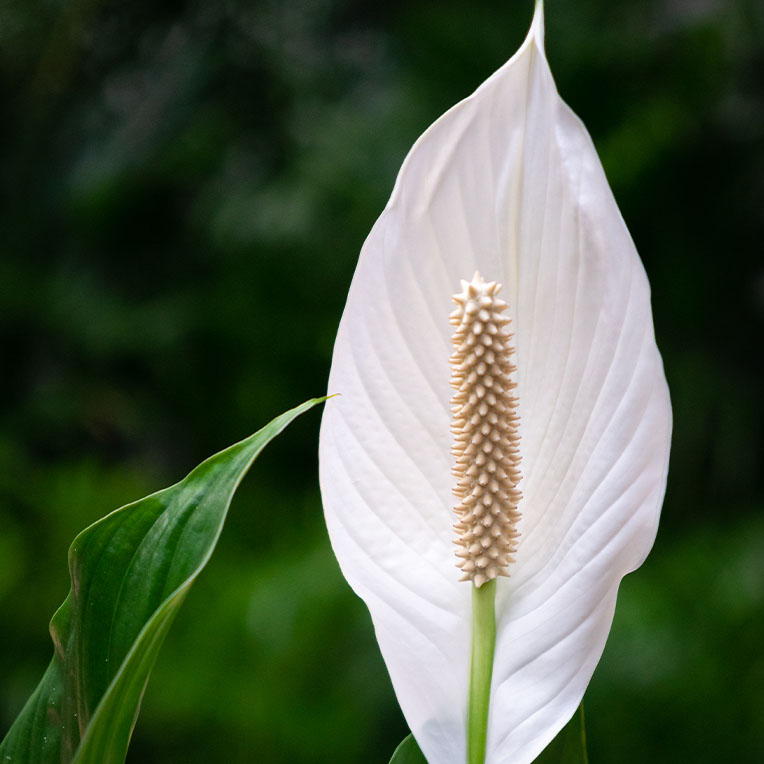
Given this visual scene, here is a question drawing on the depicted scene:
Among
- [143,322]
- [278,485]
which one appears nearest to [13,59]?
[143,322]

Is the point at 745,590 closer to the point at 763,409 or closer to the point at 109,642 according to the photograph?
the point at 763,409

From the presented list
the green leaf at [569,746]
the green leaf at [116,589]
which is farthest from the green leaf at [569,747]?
the green leaf at [116,589]

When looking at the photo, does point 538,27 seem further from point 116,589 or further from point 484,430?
point 116,589

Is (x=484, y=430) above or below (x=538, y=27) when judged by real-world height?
below

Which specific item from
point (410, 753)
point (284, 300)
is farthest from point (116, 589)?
point (284, 300)

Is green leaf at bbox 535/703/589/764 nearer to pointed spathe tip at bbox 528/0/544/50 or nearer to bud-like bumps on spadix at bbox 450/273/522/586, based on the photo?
bud-like bumps on spadix at bbox 450/273/522/586

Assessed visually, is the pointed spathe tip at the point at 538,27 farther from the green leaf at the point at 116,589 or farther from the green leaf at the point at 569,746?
the green leaf at the point at 569,746
